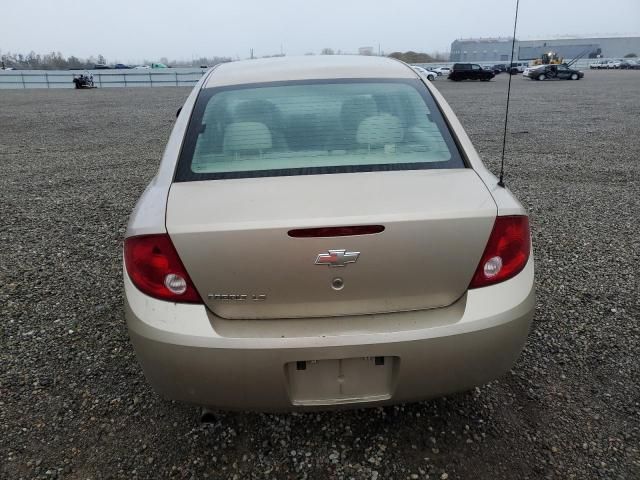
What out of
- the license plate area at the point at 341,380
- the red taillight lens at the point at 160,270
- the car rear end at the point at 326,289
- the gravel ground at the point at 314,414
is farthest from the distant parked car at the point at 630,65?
the red taillight lens at the point at 160,270

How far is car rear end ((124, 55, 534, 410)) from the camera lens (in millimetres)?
1746

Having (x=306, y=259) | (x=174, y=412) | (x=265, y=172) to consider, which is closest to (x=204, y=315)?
(x=306, y=259)

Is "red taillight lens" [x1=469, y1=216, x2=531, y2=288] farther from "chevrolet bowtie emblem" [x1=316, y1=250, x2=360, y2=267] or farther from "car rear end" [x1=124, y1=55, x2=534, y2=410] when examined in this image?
"chevrolet bowtie emblem" [x1=316, y1=250, x2=360, y2=267]

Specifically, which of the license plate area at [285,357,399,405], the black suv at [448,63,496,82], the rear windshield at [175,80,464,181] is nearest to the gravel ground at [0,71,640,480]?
the license plate area at [285,357,399,405]

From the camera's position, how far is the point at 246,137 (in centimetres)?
238

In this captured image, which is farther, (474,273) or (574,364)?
(574,364)

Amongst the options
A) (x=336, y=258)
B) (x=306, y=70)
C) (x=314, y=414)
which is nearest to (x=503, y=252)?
(x=336, y=258)

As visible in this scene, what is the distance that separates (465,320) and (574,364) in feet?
4.51

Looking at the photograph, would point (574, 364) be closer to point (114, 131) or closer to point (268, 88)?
point (268, 88)

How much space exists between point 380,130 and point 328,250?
0.92 meters

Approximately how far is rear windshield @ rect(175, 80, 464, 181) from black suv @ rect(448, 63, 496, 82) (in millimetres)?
40244

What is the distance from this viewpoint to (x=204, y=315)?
1.80 m

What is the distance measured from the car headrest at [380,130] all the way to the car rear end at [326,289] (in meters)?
0.39

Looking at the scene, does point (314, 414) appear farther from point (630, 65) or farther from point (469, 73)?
point (630, 65)
